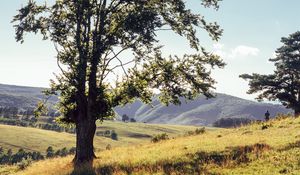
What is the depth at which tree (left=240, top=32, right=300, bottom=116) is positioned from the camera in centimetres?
5847

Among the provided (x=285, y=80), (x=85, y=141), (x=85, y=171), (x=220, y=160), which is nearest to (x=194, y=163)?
(x=220, y=160)

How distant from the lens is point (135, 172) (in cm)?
1930

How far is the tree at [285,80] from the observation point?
192 ft

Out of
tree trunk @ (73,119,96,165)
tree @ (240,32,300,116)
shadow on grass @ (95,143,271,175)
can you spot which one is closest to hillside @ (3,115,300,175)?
shadow on grass @ (95,143,271,175)

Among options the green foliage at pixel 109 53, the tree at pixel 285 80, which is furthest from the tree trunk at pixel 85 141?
the tree at pixel 285 80

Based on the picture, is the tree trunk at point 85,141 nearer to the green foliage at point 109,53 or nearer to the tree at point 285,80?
the green foliage at point 109,53

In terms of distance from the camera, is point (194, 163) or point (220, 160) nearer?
point (220, 160)

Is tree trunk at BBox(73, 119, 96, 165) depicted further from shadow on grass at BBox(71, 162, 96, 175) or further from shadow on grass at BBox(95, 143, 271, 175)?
shadow on grass at BBox(95, 143, 271, 175)

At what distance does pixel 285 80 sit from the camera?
59625 millimetres

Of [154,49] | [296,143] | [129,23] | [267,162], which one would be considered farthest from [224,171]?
[154,49]

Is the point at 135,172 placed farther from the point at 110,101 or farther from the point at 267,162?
the point at 110,101

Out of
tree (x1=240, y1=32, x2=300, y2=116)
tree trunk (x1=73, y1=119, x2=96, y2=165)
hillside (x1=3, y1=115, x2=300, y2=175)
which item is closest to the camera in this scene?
hillside (x1=3, y1=115, x2=300, y2=175)

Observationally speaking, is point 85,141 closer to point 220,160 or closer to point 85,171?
point 85,171

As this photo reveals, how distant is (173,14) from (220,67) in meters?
5.16
